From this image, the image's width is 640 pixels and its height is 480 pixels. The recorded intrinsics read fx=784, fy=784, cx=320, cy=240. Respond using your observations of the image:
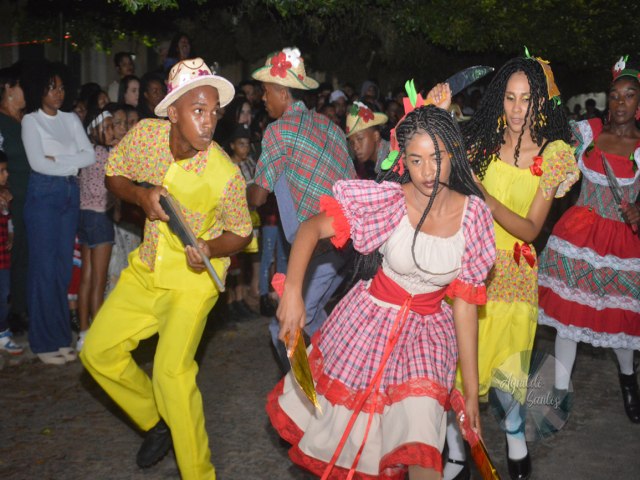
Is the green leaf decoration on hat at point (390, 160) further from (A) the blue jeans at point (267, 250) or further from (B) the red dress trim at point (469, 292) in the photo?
(A) the blue jeans at point (267, 250)

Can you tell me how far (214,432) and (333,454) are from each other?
206 cm

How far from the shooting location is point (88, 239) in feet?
22.2

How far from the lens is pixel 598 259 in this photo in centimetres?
567

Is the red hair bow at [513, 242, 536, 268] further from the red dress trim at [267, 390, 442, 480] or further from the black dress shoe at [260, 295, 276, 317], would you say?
the black dress shoe at [260, 295, 276, 317]

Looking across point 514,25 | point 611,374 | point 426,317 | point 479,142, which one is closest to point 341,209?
point 426,317

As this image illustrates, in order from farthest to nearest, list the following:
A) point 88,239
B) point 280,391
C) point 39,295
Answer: point 88,239
point 39,295
point 280,391

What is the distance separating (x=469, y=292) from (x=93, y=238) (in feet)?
13.6

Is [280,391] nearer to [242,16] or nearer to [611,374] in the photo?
[611,374]

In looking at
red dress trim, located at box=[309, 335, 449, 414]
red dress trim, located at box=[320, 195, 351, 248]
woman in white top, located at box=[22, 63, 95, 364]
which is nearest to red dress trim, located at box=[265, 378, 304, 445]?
red dress trim, located at box=[309, 335, 449, 414]

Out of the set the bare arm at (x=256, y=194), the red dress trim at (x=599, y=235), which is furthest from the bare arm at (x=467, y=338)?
the red dress trim at (x=599, y=235)

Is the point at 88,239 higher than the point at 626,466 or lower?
higher

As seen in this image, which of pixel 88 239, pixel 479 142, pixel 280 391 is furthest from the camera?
A: pixel 88 239

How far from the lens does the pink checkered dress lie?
11.3 ft

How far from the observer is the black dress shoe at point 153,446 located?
4.70m
